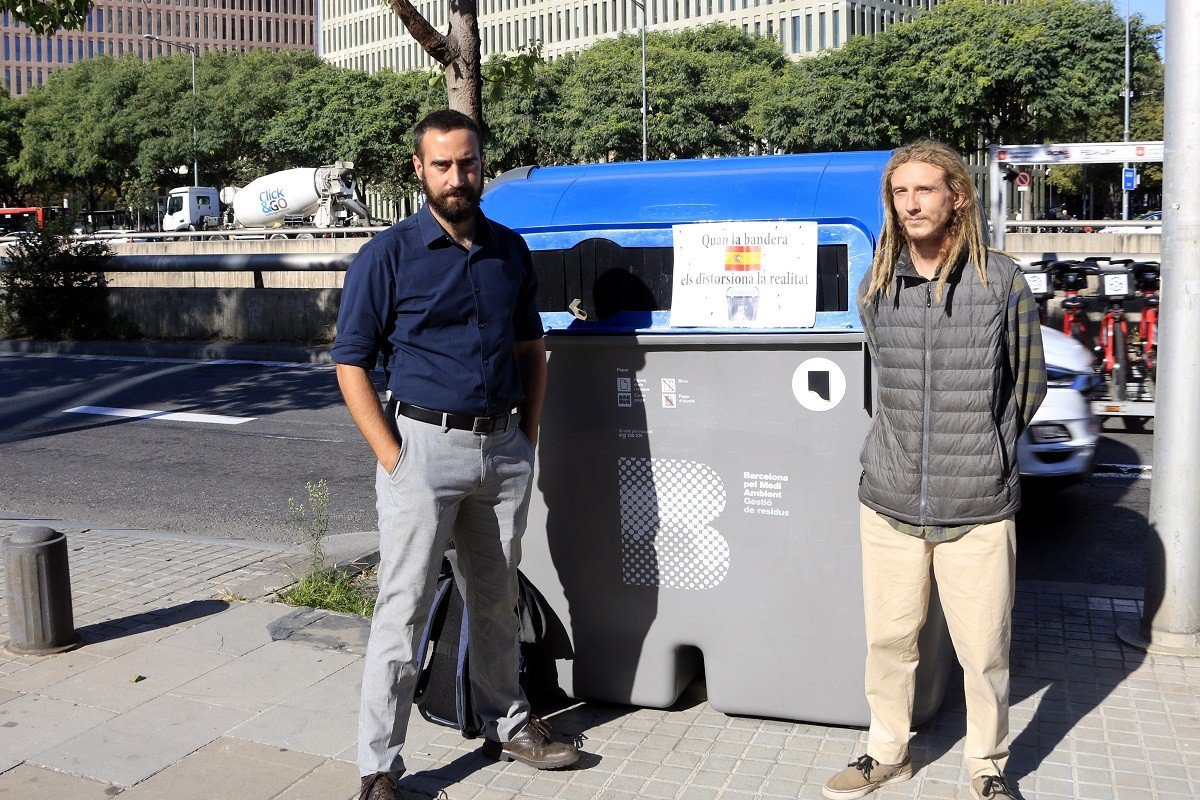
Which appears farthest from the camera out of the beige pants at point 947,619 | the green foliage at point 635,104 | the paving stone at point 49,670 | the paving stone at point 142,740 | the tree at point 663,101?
the tree at point 663,101

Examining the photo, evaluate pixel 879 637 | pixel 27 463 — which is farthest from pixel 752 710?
pixel 27 463

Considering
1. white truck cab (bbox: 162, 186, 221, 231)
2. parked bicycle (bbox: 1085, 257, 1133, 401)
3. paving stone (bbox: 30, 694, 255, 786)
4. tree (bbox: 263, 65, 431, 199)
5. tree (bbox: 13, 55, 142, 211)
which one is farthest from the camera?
tree (bbox: 13, 55, 142, 211)

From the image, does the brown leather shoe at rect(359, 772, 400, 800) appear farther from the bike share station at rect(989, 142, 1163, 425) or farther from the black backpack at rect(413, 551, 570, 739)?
the bike share station at rect(989, 142, 1163, 425)

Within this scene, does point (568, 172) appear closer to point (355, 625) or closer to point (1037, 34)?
point (355, 625)

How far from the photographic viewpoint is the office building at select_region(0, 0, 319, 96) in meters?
128

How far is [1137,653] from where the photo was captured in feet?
14.9

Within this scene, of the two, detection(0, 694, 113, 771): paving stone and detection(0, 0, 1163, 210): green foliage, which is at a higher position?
detection(0, 0, 1163, 210): green foliage

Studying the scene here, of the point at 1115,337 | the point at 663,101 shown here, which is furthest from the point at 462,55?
the point at 663,101

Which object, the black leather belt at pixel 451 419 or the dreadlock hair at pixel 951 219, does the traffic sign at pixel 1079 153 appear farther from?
the black leather belt at pixel 451 419

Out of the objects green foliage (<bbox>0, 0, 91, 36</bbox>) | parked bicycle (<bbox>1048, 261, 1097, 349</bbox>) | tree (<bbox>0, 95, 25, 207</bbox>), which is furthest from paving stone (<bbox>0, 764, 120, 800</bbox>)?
tree (<bbox>0, 95, 25, 207</bbox>)

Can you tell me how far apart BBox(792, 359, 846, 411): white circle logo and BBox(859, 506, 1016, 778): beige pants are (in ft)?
1.22

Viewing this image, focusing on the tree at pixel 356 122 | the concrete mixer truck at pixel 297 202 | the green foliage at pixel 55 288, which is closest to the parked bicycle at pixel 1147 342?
the green foliage at pixel 55 288

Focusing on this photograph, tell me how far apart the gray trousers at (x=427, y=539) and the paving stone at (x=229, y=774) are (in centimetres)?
39

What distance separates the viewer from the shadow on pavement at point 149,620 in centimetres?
499
